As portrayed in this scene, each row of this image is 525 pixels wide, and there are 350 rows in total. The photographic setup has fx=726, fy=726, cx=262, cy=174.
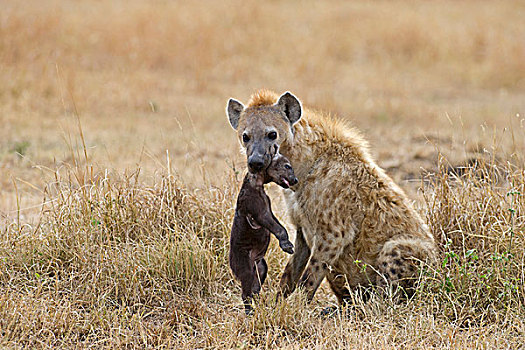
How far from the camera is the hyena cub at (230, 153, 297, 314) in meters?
4.19

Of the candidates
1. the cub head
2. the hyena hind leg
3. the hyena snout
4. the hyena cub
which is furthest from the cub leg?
the hyena snout

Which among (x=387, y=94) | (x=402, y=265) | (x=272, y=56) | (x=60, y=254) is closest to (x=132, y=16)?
(x=272, y=56)

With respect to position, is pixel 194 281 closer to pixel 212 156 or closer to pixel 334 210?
pixel 334 210

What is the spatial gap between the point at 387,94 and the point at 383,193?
27.2ft

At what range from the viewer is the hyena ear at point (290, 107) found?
465cm

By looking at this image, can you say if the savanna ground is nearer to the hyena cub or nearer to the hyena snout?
the hyena cub

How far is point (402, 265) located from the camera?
465cm

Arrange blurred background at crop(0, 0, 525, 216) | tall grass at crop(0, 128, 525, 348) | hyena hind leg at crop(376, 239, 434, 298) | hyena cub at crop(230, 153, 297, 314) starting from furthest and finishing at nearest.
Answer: blurred background at crop(0, 0, 525, 216) → hyena hind leg at crop(376, 239, 434, 298) → tall grass at crop(0, 128, 525, 348) → hyena cub at crop(230, 153, 297, 314)

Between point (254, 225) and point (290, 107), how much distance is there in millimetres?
877

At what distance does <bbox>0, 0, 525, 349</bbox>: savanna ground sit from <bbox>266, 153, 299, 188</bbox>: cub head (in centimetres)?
78

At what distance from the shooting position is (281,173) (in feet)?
14.0

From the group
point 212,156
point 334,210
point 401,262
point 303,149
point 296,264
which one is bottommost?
point 212,156

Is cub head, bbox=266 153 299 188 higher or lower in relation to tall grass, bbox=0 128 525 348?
higher

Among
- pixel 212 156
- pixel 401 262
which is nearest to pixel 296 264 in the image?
pixel 401 262
